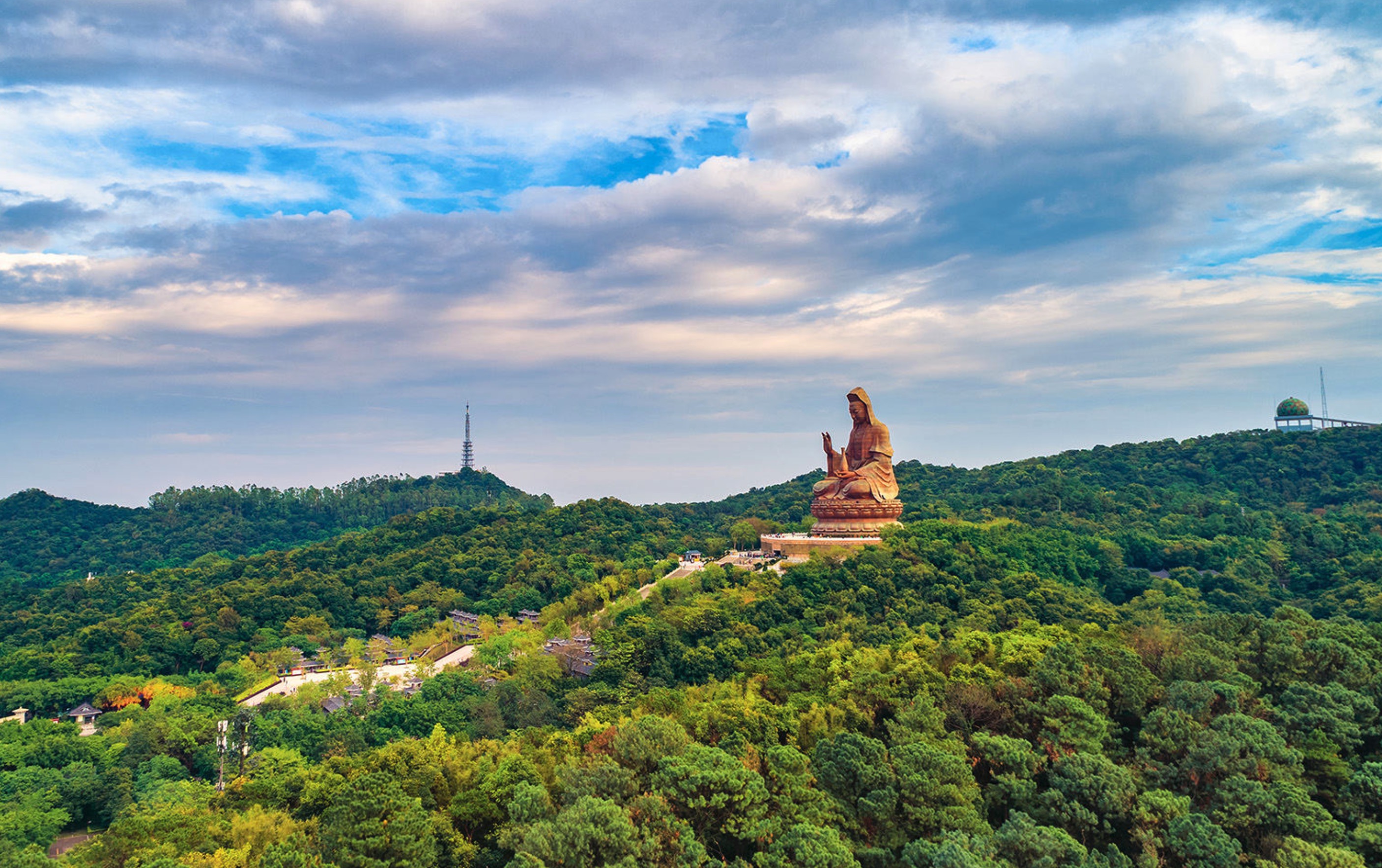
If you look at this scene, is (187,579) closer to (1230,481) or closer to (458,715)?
(458,715)

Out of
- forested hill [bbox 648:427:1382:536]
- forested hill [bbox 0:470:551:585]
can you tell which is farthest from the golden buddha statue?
forested hill [bbox 0:470:551:585]

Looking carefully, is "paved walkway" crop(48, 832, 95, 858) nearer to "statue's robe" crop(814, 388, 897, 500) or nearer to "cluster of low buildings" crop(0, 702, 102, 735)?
"cluster of low buildings" crop(0, 702, 102, 735)

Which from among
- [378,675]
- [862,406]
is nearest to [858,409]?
[862,406]

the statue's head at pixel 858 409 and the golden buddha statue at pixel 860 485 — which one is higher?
the statue's head at pixel 858 409

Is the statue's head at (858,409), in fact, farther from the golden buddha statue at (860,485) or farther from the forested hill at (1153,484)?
the forested hill at (1153,484)

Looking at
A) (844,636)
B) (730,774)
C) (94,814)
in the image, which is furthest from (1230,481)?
(94,814)

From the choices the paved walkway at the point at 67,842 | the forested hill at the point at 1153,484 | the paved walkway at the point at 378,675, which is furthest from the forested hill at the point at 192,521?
the paved walkway at the point at 67,842

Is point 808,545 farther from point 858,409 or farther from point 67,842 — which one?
point 67,842
